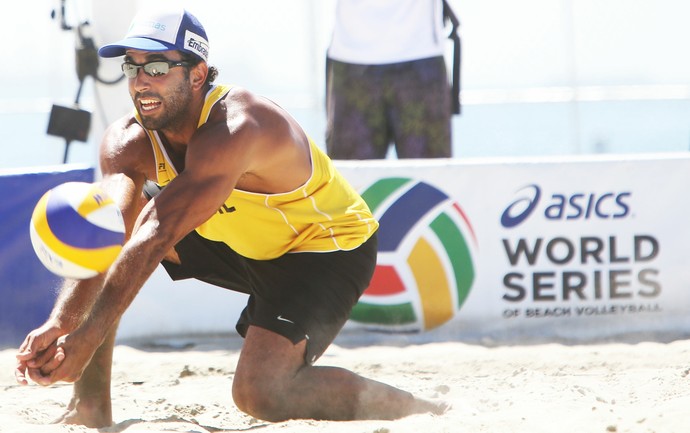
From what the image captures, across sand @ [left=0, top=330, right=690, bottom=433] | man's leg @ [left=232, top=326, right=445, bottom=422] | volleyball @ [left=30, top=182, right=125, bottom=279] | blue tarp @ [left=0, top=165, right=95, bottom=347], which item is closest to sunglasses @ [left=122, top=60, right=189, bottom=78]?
volleyball @ [left=30, top=182, right=125, bottom=279]

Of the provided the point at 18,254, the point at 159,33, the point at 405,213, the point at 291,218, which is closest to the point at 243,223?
the point at 291,218

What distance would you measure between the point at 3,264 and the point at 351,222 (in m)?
2.62

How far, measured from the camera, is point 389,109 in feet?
19.8

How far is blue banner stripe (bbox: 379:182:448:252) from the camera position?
5773 millimetres

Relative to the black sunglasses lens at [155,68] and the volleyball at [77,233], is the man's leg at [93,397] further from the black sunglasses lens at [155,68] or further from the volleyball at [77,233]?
the black sunglasses lens at [155,68]

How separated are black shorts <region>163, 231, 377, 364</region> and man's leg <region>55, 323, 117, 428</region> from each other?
1.58 ft

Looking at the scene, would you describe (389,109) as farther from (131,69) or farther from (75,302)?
(75,302)

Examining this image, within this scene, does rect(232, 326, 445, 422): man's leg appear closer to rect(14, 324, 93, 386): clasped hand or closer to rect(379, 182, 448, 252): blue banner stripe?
rect(14, 324, 93, 386): clasped hand

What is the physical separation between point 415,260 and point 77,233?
291cm

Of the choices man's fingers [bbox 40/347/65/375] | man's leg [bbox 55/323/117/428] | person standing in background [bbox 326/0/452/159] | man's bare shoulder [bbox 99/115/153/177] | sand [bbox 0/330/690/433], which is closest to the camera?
man's fingers [bbox 40/347/65/375]

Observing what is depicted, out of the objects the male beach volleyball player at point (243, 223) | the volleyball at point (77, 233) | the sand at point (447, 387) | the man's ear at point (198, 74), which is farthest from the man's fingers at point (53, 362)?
the man's ear at point (198, 74)

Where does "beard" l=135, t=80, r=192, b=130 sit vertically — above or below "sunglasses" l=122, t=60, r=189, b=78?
below

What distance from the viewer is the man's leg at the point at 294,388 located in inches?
141

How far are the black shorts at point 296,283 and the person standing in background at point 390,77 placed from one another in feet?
6.89
